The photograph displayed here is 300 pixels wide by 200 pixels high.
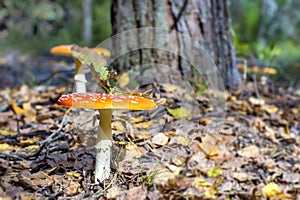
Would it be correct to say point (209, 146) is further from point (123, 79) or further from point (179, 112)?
point (123, 79)

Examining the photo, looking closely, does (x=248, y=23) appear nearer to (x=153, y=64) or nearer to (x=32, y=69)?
(x=32, y=69)

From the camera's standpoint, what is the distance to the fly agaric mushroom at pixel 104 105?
1615mm

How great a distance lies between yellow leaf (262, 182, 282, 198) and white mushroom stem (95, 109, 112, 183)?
1105 mm

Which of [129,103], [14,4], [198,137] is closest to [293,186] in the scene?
[198,137]

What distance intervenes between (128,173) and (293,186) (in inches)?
47.2

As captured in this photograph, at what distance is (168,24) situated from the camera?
11.2ft

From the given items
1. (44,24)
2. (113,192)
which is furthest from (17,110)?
(44,24)

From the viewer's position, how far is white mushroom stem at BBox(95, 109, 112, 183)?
1.84 meters

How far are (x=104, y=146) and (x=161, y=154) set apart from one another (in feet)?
1.82

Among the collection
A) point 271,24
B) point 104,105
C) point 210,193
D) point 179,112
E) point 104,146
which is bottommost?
point 210,193

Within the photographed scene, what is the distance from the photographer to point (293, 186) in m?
2.45

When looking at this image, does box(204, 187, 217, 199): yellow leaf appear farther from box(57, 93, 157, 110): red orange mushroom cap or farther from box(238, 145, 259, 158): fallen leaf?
box(57, 93, 157, 110): red orange mushroom cap

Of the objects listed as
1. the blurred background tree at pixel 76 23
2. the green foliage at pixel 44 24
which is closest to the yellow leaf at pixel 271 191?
the blurred background tree at pixel 76 23

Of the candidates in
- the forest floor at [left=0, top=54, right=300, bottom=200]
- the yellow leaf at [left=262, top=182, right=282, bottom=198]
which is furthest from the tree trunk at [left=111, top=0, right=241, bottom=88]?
the yellow leaf at [left=262, top=182, right=282, bottom=198]
